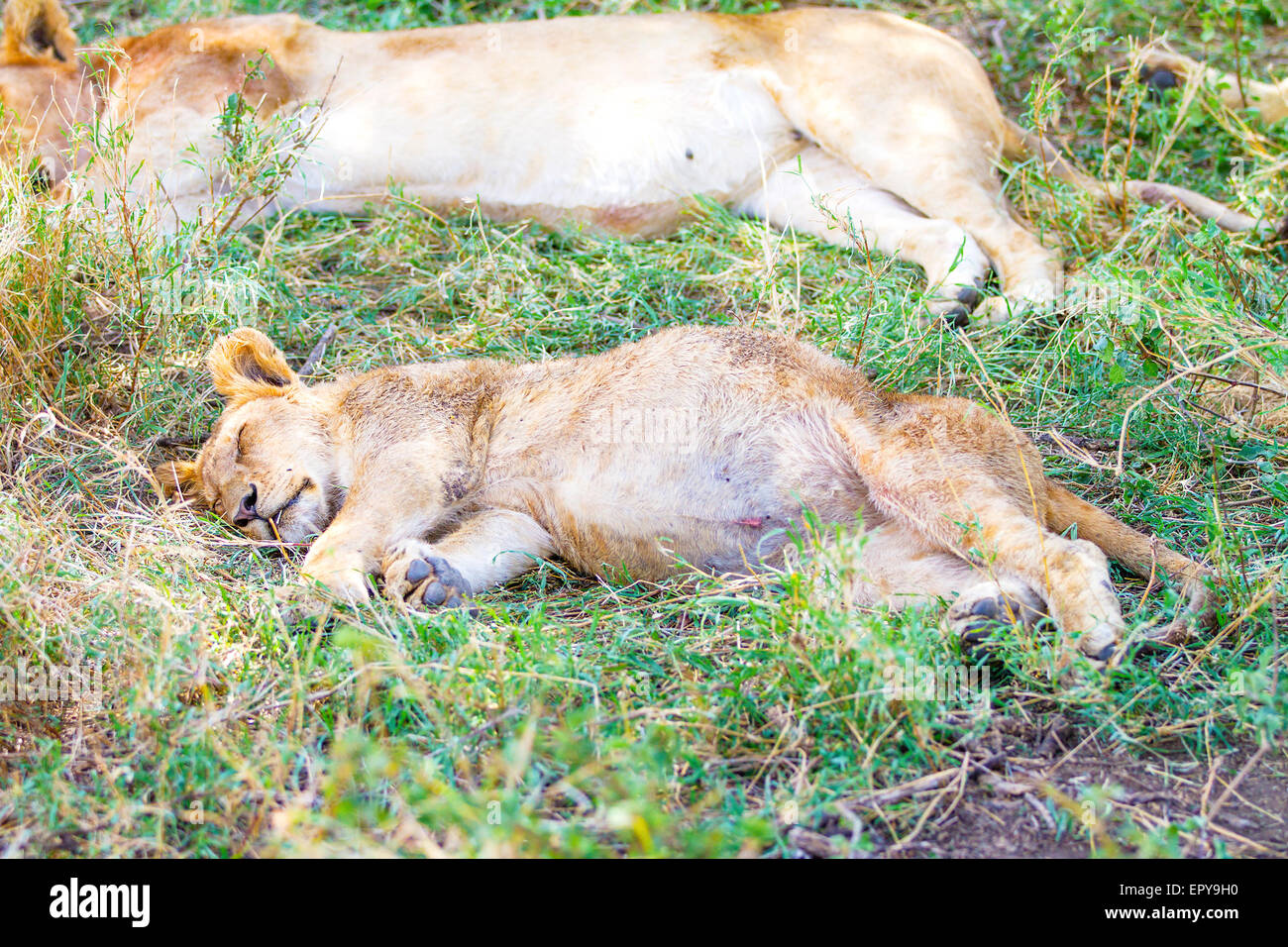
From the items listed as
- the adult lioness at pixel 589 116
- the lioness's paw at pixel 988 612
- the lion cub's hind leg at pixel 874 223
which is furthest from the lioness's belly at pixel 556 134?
the lioness's paw at pixel 988 612

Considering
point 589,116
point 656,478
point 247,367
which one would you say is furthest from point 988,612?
point 589,116

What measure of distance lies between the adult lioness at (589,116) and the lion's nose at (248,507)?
2.10 metres

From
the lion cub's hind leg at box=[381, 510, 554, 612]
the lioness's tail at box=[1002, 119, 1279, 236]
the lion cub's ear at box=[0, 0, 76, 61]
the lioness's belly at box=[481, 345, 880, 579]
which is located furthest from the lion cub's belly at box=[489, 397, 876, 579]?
the lion cub's ear at box=[0, 0, 76, 61]

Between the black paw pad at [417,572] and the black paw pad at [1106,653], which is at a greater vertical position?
the black paw pad at [1106,653]

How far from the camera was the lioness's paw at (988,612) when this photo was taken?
299cm

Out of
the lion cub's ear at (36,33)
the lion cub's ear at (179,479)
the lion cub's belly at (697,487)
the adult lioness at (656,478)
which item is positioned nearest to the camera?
the adult lioness at (656,478)

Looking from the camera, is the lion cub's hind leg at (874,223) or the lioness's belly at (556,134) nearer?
the lion cub's hind leg at (874,223)

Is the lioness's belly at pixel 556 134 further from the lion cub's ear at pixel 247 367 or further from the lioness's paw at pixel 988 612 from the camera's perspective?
the lioness's paw at pixel 988 612

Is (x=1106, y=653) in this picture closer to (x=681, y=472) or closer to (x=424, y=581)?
(x=681, y=472)

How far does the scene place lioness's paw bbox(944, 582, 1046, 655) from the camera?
299 cm

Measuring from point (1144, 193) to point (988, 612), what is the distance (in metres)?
3.12

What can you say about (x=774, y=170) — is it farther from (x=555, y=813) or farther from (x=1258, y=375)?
(x=555, y=813)

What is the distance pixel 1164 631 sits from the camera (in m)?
3.07

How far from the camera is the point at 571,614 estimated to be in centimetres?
354
